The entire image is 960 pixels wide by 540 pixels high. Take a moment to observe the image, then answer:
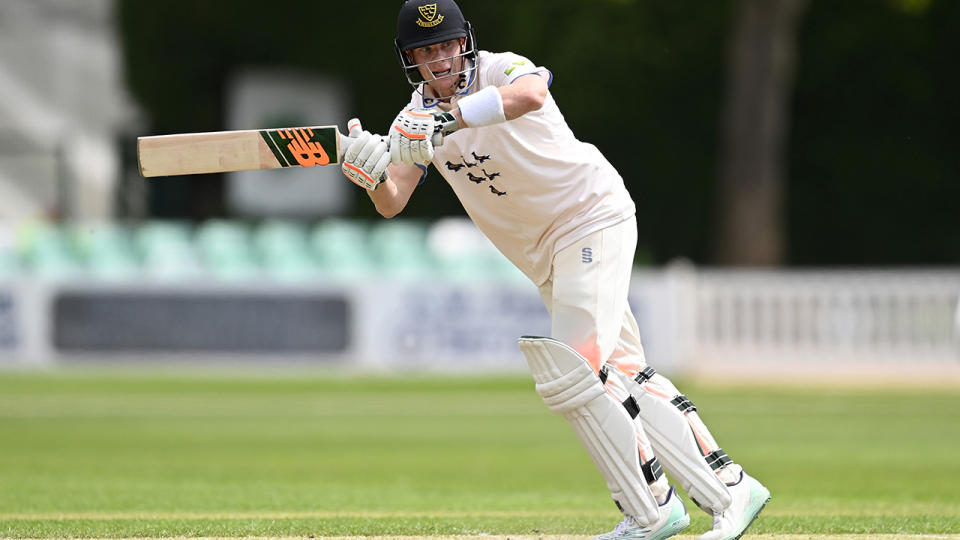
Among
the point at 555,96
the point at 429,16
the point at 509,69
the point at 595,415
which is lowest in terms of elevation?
the point at 595,415

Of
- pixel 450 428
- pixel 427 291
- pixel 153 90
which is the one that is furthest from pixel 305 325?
pixel 153 90

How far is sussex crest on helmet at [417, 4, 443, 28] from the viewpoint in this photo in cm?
420

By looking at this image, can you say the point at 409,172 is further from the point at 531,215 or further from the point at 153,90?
the point at 153,90

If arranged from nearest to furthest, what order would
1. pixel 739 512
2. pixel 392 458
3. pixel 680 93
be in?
pixel 739 512
pixel 392 458
pixel 680 93

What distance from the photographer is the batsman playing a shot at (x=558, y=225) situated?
13.6 feet

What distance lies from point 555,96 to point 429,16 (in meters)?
14.0

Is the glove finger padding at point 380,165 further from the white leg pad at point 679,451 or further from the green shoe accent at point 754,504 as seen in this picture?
the green shoe accent at point 754,504

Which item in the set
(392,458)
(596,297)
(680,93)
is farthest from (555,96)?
(596,297)

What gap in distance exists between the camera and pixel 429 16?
4211 millimetres

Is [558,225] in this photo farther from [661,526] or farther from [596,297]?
[661,526]

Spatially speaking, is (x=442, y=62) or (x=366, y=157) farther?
(x=442, y=62)

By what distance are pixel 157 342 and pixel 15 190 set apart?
190 inches

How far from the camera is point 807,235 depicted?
18062 millimetres

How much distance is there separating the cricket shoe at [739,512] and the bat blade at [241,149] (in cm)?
145
